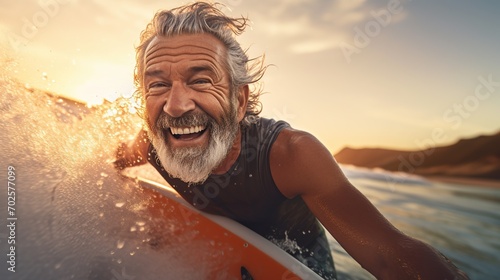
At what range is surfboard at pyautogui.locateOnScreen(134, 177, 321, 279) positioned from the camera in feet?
5.29

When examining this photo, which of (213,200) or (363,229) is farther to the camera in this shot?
(213,200)

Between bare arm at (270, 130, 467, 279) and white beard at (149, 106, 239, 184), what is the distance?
0.29 m

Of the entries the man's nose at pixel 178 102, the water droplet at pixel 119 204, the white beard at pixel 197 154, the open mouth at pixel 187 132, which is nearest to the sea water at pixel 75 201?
the water droplet at pixel 119 204

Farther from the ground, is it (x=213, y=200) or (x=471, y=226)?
(x=213, y=200)

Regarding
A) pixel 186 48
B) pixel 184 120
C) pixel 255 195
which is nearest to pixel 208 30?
pixel 186 48

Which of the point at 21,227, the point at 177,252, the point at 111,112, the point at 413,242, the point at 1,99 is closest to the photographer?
the point at 413,242

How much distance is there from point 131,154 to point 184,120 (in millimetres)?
1012

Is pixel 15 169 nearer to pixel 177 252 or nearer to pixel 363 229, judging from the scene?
pixel 177 252

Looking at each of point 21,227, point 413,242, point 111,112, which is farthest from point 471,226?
point 21,227

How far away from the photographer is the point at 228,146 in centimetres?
191

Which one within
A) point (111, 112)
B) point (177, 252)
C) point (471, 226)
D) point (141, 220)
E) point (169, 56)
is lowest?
point (471, 226)

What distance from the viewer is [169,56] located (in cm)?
179

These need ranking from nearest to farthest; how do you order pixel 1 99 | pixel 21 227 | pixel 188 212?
pixel 21 227, pixel 188 212, pixel 1 99

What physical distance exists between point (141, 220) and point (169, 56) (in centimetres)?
98
